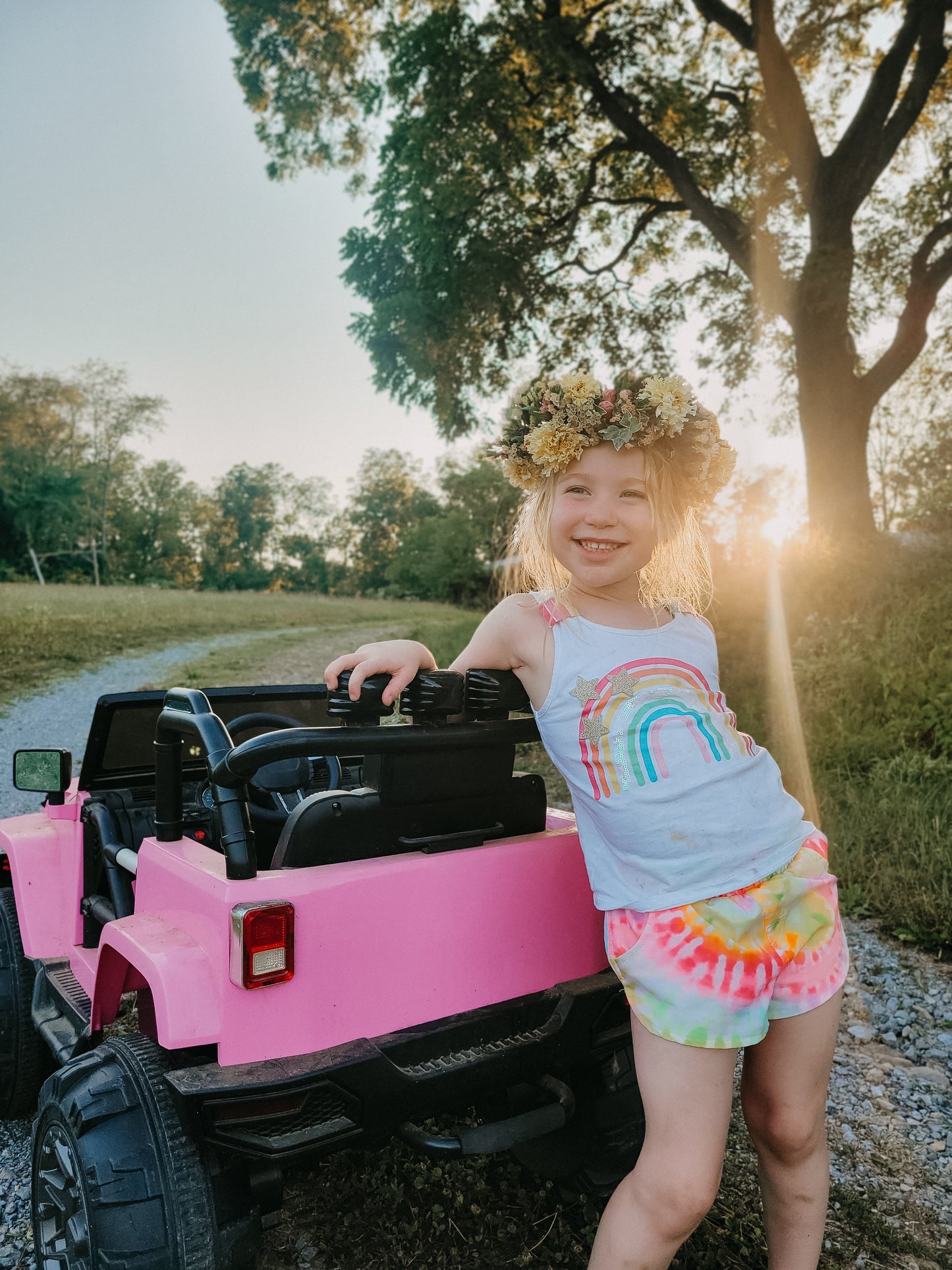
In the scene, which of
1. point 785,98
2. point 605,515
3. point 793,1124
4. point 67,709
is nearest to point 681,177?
point 785,98

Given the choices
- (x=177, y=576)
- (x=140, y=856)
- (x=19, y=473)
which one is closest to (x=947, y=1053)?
(x=140, y=856)

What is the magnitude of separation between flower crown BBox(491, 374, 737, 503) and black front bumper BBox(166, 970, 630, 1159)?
1.20m

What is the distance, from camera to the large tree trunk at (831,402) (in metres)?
9.91

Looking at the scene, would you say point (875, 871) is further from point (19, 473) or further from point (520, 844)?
point (19, 473)

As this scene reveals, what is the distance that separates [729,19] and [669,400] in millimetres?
12241

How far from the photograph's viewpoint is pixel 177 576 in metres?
52.3

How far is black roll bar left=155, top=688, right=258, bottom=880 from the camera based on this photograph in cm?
165

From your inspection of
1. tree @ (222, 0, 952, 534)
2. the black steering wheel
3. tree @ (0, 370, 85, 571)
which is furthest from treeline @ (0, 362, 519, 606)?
the black steering wheel

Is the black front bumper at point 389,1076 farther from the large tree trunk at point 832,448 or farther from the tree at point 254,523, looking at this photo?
the tree at point 254,523

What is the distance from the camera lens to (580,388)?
190 centimetres

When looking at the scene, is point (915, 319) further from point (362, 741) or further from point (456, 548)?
point (456, 548)

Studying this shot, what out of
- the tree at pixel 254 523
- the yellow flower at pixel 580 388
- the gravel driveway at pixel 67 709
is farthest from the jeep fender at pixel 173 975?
the tree at pixel 254 523

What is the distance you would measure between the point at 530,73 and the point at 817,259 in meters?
4.74

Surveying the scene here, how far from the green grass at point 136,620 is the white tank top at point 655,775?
12.5m
